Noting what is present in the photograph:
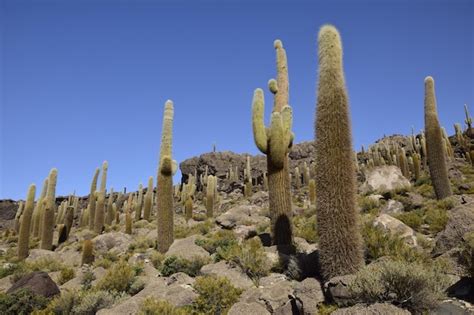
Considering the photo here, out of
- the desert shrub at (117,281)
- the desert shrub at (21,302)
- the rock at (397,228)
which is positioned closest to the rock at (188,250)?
the desert shrub at (117,281)

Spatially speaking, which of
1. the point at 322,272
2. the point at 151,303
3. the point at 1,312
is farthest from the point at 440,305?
the point at 1,312

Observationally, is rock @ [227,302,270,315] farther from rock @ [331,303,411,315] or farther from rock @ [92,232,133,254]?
rock @ [92,232,133,254]

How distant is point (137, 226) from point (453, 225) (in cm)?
2106

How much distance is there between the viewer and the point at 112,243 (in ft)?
67.0

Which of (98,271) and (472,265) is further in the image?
(98,271)

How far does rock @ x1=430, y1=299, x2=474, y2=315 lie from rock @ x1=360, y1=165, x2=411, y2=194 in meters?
17.5

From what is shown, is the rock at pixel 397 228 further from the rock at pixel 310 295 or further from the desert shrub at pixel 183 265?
the desert shrub at pixel 183 265

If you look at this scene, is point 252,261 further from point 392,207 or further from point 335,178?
point 392,207

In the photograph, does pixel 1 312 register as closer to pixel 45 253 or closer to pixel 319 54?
pixel 319 54

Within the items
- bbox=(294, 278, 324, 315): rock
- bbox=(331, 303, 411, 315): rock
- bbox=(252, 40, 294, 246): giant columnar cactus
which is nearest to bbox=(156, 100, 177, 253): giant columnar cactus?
bbox=(252, 40, 294, 246): giant columnar cactus

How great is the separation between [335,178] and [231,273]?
3840 mm

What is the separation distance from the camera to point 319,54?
9289 millimetres

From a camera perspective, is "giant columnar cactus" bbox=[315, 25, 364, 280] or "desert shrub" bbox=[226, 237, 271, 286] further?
"desert shrub" bbox=[226, 237, 271, 286]

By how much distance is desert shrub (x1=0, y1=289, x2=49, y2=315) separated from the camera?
871 cm
